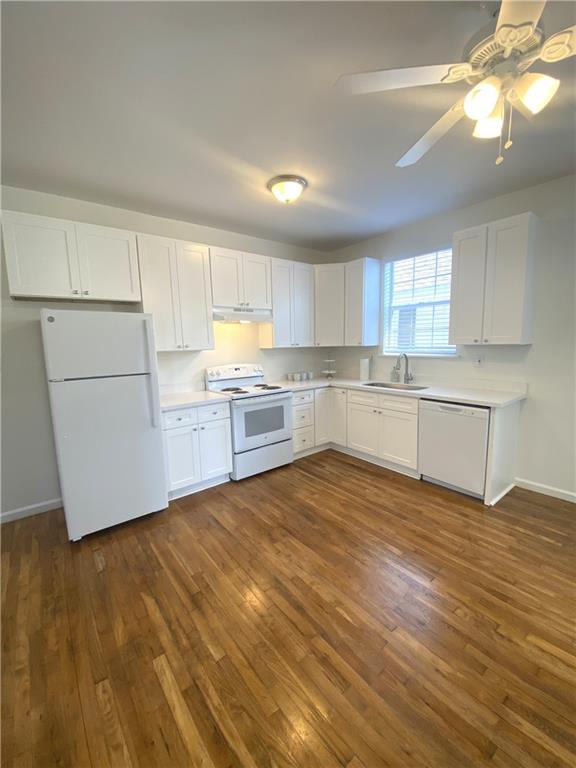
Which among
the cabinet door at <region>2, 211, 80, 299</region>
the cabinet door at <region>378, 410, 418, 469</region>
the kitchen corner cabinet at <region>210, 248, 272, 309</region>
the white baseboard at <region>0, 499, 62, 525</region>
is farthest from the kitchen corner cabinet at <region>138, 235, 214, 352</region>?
the cabinet door at <region>378, 410, 418, 469</region>

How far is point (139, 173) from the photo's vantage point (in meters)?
2.40

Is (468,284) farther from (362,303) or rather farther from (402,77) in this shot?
(402,77)

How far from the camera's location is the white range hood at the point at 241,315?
11.4ft

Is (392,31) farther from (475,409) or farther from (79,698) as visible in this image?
(79,698)

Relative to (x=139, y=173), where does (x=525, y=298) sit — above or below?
below

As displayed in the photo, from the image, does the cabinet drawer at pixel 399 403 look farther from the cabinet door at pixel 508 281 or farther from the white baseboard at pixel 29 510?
the white baseboard at pixel 29 510

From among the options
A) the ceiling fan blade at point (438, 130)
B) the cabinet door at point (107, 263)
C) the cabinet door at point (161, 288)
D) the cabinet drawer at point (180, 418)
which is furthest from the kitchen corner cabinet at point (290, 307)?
the ceiling fan blade at point (438, 130)

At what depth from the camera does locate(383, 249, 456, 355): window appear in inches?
139

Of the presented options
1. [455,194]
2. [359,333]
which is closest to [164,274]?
[359,333]

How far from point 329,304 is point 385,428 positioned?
188 centimetres

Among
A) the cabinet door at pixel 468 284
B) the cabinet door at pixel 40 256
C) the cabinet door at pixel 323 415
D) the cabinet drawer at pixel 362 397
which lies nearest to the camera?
the cabinet door at pixel 40 256

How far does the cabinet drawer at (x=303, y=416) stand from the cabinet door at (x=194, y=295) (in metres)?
1.31

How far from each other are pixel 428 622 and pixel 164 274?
11.1ft

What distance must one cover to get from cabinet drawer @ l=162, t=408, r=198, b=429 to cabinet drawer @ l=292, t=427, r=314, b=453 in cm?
133
